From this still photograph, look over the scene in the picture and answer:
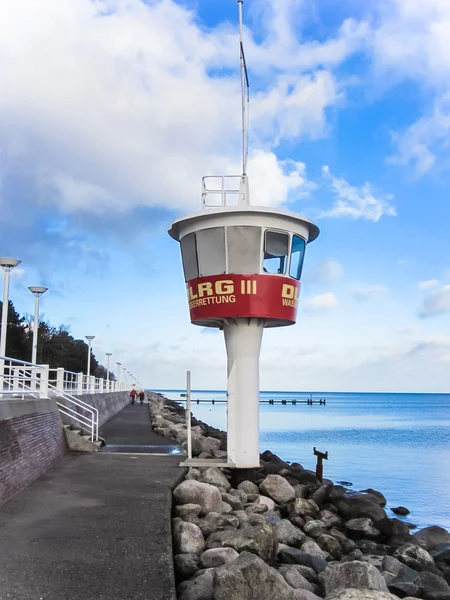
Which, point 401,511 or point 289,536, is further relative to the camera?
point 401,511

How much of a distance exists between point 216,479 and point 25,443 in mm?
3859

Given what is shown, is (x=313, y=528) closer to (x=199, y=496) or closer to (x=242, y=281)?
(x=199, y=496)

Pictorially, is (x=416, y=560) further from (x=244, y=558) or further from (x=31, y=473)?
(x=31, y=473)

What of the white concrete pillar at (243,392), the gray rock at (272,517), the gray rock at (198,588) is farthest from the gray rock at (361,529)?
the gray rock at (198,588)

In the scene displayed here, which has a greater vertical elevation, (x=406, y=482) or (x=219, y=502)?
(x=219, y=502)

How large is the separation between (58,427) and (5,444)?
4.71 meters

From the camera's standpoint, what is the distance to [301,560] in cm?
836

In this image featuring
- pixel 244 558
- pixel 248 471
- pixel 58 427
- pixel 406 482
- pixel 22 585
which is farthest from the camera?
pixel 406 482

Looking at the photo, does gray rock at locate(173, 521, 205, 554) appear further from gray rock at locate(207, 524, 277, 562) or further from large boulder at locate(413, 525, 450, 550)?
large boulder at locate(413, 525, 450, 550)

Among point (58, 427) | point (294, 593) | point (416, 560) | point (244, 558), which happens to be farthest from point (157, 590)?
point (58, 427)

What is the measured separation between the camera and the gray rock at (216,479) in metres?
11.9

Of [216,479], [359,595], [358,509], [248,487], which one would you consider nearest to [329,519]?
[358,509]

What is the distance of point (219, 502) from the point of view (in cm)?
1027

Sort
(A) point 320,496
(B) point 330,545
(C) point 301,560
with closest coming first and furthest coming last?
1. (C) point 301,560
2. (B) point 330,545
3. (A) point 320,496
